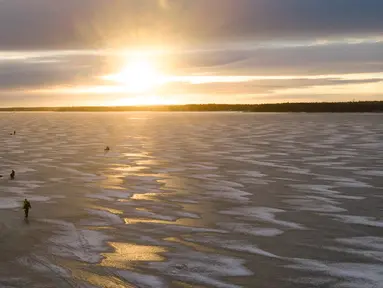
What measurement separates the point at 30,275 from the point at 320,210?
673 centimetres

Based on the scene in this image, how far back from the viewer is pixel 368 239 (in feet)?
32.8

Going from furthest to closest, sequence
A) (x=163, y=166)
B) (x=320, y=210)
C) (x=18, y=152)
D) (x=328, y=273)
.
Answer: (x=18, y=152) < (x=163, y=166) < (x=320, y=210) < (x=328, y=273)

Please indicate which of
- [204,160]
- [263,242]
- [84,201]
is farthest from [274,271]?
[204,160]

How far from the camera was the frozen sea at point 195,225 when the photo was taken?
8.18 meters

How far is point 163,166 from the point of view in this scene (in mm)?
21484

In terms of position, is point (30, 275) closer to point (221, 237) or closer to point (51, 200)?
point (221, 237)

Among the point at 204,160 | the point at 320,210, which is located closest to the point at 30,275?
the point at 320,210

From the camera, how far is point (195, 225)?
11.2 metres

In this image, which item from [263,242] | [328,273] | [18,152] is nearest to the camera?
[328,273]

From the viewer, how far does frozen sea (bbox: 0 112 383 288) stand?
818 centimetres

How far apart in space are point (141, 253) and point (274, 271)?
7.29ft

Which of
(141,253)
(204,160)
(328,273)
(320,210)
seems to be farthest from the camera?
(204,160)

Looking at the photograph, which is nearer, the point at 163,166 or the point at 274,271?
the point at 274,271

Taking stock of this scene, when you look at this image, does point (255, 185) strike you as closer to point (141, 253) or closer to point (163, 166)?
point (163, 166)
